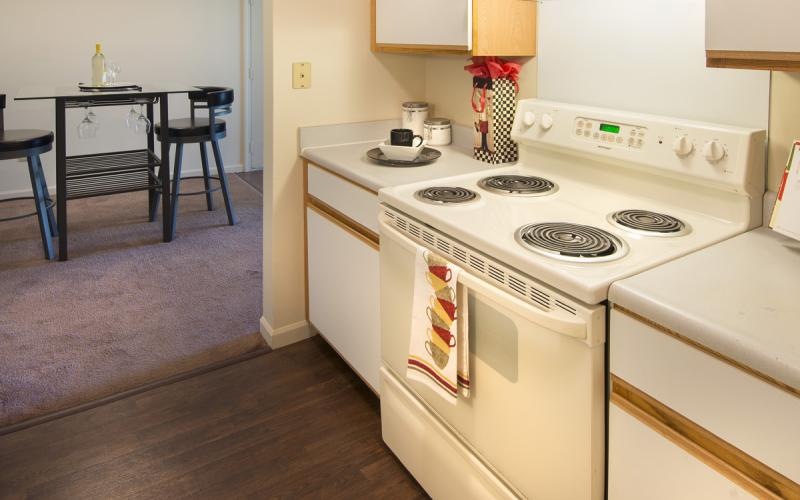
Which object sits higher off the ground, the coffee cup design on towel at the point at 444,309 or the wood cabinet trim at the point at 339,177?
the wood cabinet trim at the point at 339,177

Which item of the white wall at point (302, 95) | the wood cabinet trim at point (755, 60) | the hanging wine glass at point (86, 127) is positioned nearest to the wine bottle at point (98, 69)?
the hanging wine glass at point (86, 127)

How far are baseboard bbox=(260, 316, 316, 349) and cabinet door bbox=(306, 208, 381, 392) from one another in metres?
0.13

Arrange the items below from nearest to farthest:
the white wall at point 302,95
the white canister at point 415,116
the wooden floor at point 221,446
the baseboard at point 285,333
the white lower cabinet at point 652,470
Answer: the white lower cabinet at point 652,470
the wooden floor at point 221,446
the white wall at point 302,95
the white canister at point 415,116
the baseboard at point 285,333

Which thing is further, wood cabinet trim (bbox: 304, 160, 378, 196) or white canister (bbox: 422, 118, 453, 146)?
white canister (bbox: 422, 118, 453, 146)

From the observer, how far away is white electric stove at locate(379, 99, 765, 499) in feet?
3.89

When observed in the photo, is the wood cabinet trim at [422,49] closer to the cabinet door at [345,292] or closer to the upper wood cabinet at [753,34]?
the cabinet door at [345,292]

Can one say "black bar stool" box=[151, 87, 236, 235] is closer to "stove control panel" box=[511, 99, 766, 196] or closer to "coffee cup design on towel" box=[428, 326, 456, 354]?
"stove control panel" box=[511, 99, 766, 196]

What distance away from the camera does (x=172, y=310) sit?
3.01 m

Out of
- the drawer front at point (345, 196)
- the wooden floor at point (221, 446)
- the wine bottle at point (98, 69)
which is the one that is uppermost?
the wine bottle at point (98, 69)

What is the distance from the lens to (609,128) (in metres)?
1.68

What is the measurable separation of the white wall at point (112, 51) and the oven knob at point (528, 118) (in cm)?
424

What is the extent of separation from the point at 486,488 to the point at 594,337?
558 mm

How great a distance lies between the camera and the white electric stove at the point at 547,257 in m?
1.19

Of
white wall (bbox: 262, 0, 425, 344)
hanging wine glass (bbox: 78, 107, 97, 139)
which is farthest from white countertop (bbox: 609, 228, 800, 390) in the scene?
hanging wine glass (bbox: 78, 107, 97, 139)
